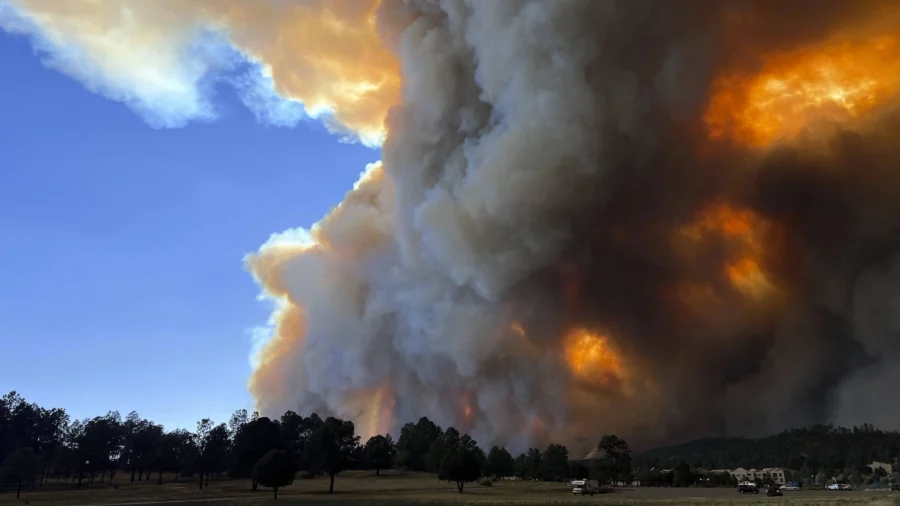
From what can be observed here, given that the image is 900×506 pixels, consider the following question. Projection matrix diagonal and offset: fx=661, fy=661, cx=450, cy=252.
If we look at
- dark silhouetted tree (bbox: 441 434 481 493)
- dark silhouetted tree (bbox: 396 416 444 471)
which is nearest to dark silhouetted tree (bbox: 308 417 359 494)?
dark silhouetted tree (bbox: 441 434 481 493)

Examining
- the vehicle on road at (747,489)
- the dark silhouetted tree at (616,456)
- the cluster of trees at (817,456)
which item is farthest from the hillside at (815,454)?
the vehicle on road at (747,489)

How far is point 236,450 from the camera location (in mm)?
118625

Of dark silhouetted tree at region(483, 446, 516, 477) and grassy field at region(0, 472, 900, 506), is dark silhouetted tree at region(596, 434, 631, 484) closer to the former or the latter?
dark silhouetted tree at region(483, 446, 516, 477)

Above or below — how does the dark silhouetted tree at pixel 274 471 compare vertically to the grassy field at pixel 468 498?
above

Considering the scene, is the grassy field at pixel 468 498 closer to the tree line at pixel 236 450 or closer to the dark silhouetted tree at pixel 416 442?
the tree line at pixel 236 450

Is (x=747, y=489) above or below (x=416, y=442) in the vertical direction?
below

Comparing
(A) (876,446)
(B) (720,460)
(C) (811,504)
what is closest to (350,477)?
(C) (811,504)

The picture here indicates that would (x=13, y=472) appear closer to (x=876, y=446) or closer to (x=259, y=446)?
(x=259, y=446)

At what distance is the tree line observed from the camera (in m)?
107

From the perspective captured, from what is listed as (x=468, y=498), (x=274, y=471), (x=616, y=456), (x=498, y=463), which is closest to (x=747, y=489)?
(x=468, y=498)

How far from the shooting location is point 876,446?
6860 inches

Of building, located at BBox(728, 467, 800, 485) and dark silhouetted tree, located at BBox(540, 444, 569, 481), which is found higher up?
dark silhouetted tree, located at BBox(540, 444, 569, 481)

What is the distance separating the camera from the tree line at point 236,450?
10675 cm

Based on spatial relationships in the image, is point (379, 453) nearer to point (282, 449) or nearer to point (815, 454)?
point (282, 449)
